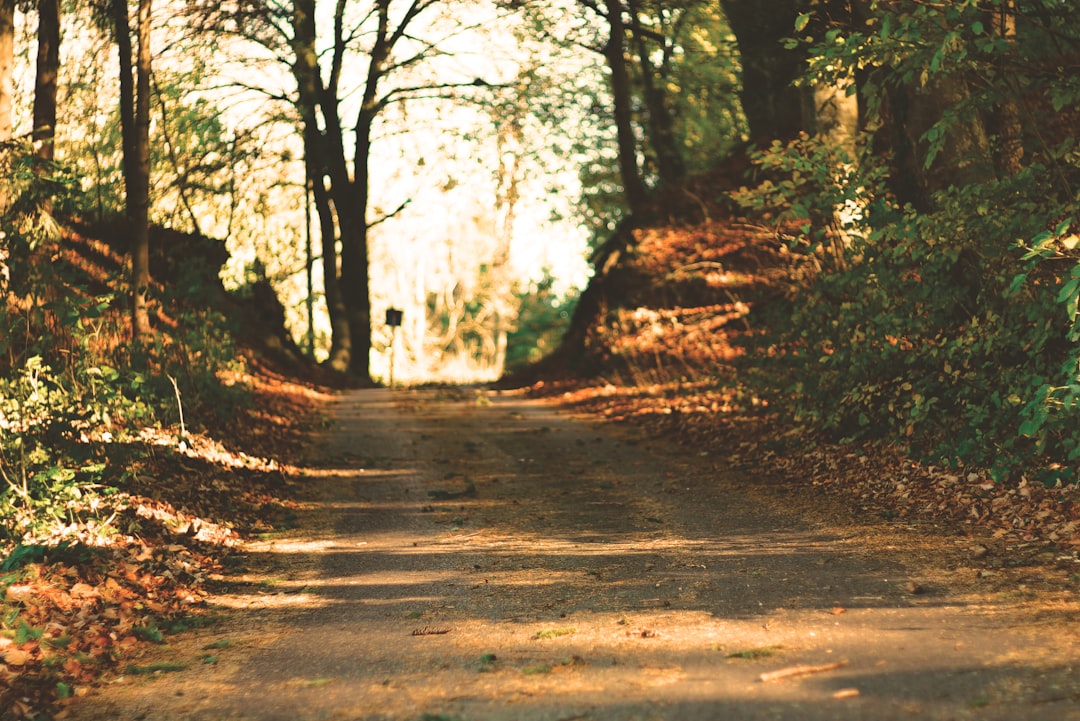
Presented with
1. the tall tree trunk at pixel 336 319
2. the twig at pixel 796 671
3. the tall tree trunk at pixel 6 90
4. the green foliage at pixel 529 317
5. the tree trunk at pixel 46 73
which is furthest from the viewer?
the green foliage at pixel 529 317

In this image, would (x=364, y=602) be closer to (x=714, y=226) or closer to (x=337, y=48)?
(x=714, y=226)

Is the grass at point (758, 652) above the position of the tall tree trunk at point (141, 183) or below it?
below

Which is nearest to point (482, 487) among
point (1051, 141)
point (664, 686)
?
point (664, 686)

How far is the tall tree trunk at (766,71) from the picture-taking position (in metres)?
14.6

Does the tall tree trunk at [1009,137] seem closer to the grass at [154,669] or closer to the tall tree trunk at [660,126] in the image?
the grass at [154,669]

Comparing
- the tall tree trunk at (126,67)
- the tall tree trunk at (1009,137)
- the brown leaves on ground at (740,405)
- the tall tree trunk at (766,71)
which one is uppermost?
the tall tree trunk at (766,71)

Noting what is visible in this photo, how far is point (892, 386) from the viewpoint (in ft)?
35.9

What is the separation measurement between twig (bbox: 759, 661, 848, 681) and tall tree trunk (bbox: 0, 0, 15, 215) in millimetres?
8015

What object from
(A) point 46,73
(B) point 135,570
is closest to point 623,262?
(A) point 46,73

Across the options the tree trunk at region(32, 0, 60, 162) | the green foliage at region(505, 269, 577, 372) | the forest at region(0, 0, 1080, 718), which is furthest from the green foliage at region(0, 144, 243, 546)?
the green foliage at region(505, 269, 577, 372)

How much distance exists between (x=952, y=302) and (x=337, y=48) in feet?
75.2

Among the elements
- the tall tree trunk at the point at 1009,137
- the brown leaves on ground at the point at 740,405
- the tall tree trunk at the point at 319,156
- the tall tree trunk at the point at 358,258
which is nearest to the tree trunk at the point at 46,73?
the tall tree trunk at the point at 319,156

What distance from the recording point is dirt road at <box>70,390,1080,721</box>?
4672 millimetres

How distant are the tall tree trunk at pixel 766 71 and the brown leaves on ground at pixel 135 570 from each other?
348 inches
